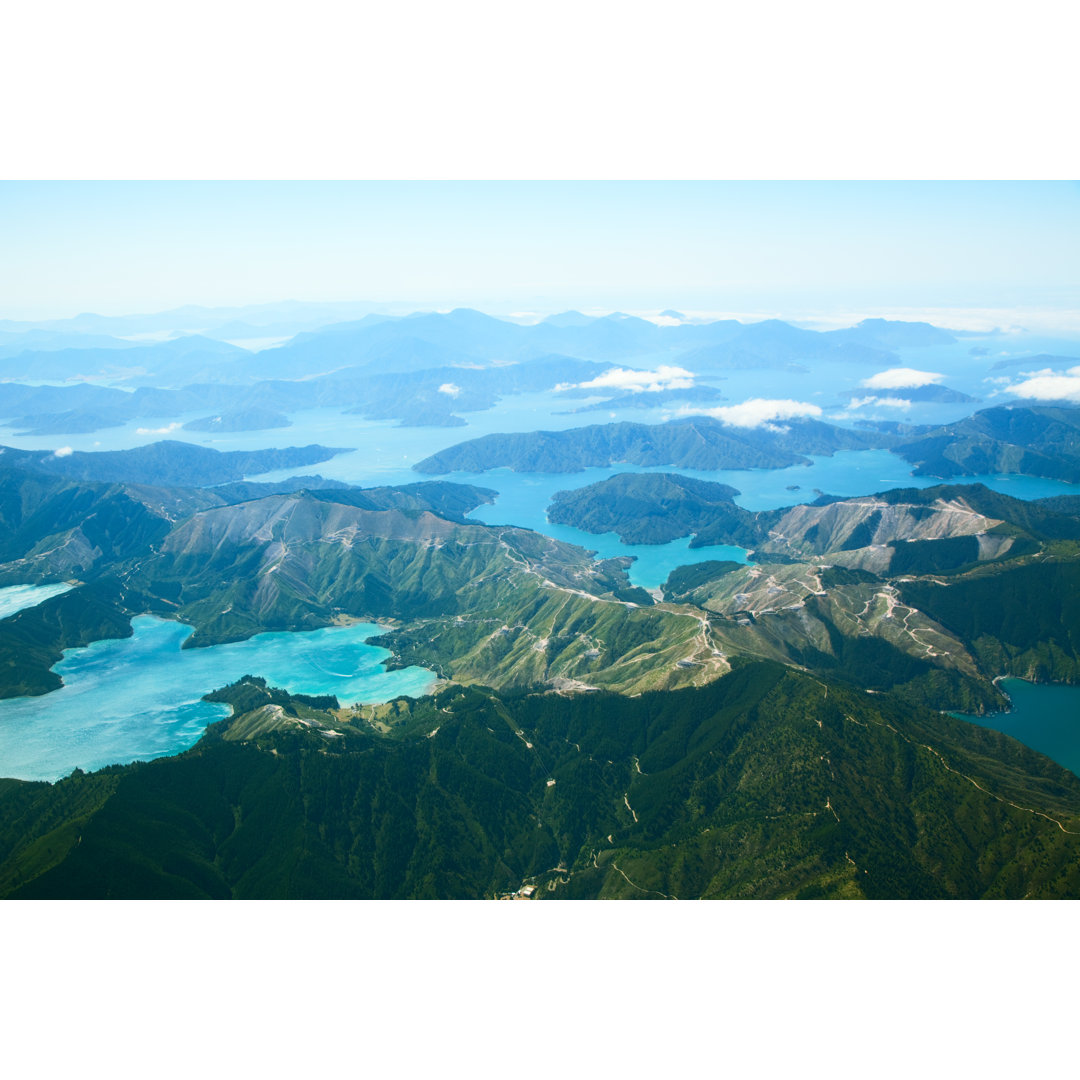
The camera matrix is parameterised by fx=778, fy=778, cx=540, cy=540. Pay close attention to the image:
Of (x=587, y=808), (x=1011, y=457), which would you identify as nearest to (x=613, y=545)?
(x=587, y=808)

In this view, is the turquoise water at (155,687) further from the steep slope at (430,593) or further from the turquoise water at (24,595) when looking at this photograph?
the turquoise water at (24,595)

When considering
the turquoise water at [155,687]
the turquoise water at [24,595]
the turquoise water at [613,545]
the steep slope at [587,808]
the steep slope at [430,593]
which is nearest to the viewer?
the steep slope at [587,808]

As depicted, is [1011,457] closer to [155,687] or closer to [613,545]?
[613,545]

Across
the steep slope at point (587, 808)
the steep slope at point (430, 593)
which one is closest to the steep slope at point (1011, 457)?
the steep slope at point (430, 593)

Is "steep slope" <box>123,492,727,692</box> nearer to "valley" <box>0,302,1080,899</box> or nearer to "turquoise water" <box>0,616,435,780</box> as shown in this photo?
"valley" <box>0,302,1080,899</box>

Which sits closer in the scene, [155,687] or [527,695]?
[527,695]

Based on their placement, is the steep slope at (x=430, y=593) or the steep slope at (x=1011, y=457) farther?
the steep slope at (x=1011, y=457)
